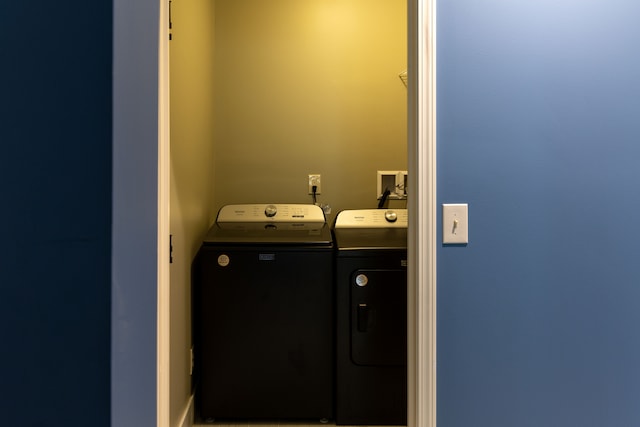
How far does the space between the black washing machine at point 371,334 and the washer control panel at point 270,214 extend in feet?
1.59

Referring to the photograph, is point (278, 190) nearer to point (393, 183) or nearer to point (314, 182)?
point (314, 182)

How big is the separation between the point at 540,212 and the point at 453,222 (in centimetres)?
27

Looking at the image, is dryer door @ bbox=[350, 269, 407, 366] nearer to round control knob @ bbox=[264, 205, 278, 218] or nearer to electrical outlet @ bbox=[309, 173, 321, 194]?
round control knob @ bbox=[264, 205, 278, 218]

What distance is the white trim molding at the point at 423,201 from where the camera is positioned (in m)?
1.19

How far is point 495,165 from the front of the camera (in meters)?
1.23

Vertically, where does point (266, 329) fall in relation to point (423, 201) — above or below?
below

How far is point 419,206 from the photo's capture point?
1207 mm

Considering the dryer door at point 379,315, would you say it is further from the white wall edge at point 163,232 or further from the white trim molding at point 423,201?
the white wall edge at point 163,232

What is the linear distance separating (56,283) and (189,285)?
1363mm

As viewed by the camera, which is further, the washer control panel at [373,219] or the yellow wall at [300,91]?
the yellow wall at [300,91]

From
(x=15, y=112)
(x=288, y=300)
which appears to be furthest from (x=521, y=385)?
(x=15, y=112)

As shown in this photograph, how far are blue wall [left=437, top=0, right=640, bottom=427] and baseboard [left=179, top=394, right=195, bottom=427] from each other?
118 cm

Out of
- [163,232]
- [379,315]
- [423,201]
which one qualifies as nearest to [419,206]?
[423,201]

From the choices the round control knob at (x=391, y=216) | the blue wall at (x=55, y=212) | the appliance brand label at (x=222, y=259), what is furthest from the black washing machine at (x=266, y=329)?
the blue wall at (x=55, y=212)
